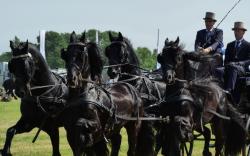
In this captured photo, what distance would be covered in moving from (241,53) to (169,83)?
280cm

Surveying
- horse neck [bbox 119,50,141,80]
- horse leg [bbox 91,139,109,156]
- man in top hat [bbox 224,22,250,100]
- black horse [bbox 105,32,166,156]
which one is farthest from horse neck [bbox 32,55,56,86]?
man in top hat [bbox 224,22,250,100]

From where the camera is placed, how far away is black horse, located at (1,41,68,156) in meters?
9.41

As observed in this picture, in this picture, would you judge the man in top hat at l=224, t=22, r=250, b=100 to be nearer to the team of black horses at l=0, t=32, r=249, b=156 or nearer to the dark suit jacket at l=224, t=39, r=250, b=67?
the dark suit jacket at l=224, t=39, r=250, b=67

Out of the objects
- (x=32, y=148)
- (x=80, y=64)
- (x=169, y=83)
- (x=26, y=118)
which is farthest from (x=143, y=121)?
(x=32, y=148)

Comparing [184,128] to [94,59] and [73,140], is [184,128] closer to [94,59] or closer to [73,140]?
[94,59]

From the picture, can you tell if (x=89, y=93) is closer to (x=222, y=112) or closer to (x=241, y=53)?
(x=222, y=112)

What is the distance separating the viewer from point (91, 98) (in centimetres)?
773

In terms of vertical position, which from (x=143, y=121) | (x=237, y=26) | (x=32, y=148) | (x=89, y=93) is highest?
(x=237, y=26)

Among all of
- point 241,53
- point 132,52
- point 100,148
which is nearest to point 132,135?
point 100,148

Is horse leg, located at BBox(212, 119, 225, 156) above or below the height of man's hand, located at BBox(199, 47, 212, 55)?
below

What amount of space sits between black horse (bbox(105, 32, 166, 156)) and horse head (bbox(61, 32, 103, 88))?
1984 mm

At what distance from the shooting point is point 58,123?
372 inches

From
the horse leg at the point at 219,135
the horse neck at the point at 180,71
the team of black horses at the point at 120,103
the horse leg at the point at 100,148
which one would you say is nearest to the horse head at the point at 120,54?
the team of black horses at the point at 120,103

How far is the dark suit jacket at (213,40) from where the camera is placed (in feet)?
35.0
